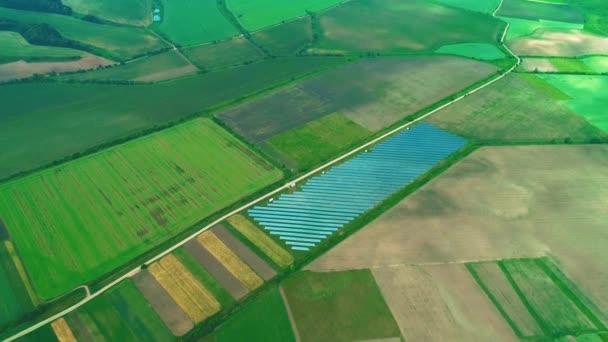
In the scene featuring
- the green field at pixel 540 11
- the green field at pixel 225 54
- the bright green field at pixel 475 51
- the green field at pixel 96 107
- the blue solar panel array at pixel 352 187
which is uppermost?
the green field at pixel 540 11

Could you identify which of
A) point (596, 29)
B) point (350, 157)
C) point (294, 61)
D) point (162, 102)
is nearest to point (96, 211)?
point (162, 102)

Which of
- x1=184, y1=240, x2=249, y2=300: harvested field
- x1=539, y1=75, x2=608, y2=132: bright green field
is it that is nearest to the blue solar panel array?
x1=184, y1=240, x2=249, y2=300: harvested field

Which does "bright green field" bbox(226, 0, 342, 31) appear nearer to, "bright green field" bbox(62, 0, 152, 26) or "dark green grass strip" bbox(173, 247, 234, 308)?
"bright green field" bbox(62, 0, 152, 26)

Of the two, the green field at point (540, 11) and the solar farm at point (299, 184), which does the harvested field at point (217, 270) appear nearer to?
the solar farm at point (299, 184)

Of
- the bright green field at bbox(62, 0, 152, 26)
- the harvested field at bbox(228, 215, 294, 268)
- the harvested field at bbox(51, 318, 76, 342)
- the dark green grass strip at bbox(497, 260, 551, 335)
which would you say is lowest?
the harvested field at bbox(51, 318, 76, 342)

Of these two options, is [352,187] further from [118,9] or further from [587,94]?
[118,9]

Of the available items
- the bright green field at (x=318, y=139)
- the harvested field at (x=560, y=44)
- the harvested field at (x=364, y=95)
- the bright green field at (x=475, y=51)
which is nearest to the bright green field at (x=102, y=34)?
the harvested field at (x=364, y=95)
